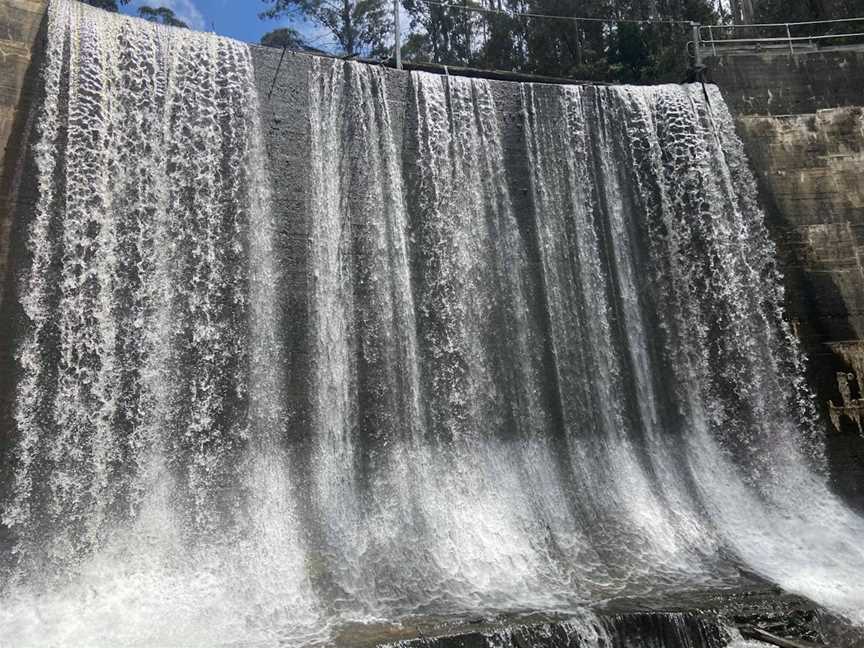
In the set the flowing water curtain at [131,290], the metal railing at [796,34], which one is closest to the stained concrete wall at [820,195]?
the metal railing at [796,34]

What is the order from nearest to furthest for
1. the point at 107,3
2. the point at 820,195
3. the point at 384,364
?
1. the point at 384,364
2. the point at 820,195
3. the point at 107,3

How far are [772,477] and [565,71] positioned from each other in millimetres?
14530

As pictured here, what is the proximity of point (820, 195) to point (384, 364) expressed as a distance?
24.1ft

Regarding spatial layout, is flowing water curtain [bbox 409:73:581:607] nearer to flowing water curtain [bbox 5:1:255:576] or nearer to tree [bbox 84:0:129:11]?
flowing water curtain [bbox 5:1:255:576]

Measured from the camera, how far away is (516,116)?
1074 cm

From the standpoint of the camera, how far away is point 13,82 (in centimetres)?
816

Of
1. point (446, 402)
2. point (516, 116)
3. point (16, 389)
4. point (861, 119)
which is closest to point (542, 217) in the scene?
point (516, 116)

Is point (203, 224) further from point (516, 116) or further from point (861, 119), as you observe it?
point (861, 119)

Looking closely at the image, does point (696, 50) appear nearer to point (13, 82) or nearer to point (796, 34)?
point (796, 34)

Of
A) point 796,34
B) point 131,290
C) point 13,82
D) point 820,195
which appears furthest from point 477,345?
point 796,34

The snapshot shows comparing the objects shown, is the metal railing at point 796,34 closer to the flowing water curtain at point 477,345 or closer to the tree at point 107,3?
the flowing water curtain at point 477,345

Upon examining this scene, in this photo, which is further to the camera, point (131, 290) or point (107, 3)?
point (107, 3)

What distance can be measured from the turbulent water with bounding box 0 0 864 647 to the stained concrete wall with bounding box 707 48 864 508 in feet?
1.29

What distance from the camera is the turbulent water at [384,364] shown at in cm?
715
